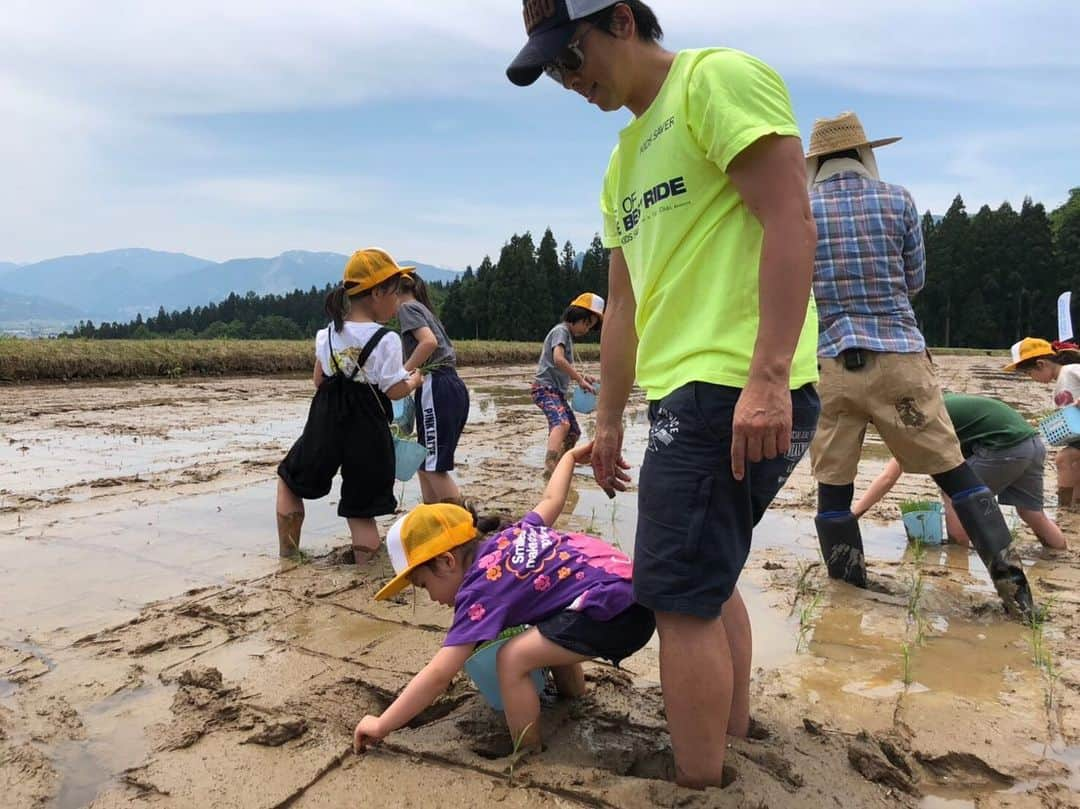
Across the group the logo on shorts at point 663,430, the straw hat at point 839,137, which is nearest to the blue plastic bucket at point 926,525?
the straw hat at point 839,137

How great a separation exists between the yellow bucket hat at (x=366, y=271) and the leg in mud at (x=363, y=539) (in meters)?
1.24

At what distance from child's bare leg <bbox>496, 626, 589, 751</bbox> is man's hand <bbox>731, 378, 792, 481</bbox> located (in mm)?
838

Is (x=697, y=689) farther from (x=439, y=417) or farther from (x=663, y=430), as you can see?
(x=439, y=417)

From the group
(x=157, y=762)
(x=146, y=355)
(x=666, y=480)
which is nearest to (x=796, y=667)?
(x=666, y=480)

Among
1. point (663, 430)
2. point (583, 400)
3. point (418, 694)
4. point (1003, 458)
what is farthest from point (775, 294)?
point (583, 400)

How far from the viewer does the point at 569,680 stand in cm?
259

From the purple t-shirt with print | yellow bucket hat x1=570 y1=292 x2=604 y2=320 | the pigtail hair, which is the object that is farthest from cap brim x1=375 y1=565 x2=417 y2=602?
yellow bucket hat x1=570 y1=292 x2=604 y2=320

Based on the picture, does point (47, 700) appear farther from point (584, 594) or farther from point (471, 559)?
point (584, 594)

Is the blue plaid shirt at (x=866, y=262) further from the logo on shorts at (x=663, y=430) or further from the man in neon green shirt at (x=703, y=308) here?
the logo on shorts at (x=663, y=430)

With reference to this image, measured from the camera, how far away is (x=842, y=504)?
12.6 ft

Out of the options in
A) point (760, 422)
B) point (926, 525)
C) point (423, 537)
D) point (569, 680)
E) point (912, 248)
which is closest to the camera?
point (760, 422)

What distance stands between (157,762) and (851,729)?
2.03m

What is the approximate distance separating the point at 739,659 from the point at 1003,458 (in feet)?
9.95

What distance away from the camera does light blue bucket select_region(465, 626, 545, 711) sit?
89.4 inches
